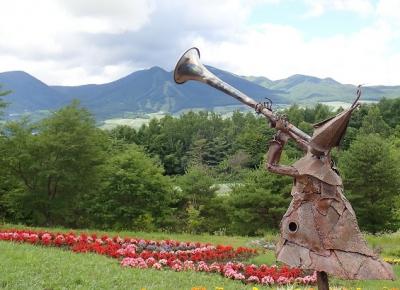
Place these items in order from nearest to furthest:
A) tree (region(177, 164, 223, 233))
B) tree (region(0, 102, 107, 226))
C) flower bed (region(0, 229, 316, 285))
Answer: flower bed (region(0, 229, 316, 285))
tree (region(0, 102, 107, 226))
tree (region(177, 164, 223, 233))

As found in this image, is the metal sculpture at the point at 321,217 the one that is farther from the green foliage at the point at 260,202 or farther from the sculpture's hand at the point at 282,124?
the green foliage at the point at 260,202

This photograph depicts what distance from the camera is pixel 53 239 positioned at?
1334 centimetres

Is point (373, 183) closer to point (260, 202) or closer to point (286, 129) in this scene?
point (260, 202)

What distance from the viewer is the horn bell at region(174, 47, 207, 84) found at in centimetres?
608

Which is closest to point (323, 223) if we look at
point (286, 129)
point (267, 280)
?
point (286, 129)

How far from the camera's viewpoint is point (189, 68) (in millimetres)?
6141

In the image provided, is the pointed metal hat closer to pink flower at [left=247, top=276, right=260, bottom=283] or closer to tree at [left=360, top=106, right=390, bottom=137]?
pink flower at [left=247, top=276, right=260, bottom=283]

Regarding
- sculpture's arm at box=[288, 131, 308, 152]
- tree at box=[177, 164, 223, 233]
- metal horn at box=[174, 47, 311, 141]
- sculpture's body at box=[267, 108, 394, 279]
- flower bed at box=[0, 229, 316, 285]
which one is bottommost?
tree at box=[177, 164, 223, 233]

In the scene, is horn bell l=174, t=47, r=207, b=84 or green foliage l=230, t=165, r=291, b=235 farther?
green foliage l=230, t=165, r=291, b=235

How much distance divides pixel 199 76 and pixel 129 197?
1684cm

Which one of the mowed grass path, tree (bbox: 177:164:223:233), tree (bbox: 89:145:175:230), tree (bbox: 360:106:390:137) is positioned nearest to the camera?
the mowed grass path

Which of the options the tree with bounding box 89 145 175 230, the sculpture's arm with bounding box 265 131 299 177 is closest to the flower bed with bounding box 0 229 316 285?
the sculpture's arm with bounding box 265 131 299 177

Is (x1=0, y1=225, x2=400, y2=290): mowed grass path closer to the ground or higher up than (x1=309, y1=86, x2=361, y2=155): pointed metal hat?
closer to the ground

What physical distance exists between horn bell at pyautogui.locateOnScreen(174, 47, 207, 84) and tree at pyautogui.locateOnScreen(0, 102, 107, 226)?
1481cm
